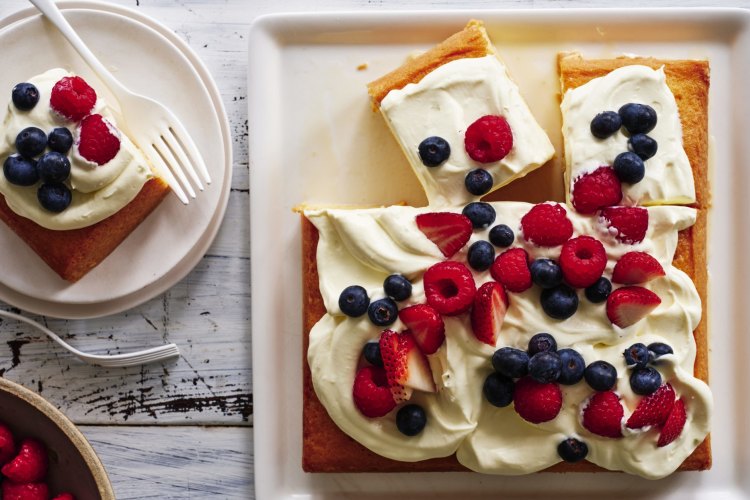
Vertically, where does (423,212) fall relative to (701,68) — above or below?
below

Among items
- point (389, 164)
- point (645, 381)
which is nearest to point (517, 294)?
point (645, 381)

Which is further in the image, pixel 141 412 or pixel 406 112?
pixel 141 412

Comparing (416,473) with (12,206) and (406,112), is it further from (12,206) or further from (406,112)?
(12,206)

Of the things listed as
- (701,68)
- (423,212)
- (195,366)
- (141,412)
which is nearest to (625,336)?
(423,212)

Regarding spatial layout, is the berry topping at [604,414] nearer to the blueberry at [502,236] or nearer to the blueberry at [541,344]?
the blueberry at [541,344]

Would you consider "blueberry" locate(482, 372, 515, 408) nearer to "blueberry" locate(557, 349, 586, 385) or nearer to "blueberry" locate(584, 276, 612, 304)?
"blueberry" locate(557, 349, 586, 385)

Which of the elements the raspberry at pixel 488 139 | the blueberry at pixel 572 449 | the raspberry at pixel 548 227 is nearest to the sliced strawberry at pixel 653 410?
the blueberry at pixel 572 449

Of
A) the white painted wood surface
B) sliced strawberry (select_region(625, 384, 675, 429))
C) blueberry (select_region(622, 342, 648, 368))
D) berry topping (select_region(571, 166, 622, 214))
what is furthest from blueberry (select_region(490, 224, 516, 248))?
the white painted wood surface
